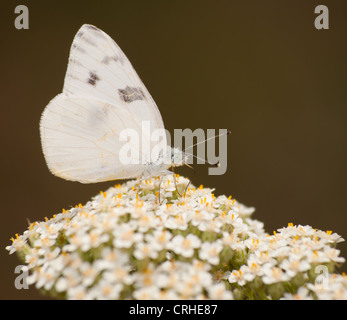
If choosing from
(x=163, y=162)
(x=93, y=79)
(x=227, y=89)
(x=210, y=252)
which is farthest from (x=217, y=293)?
(x=227, y=89)

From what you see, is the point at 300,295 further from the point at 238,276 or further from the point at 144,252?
the point at 144,252

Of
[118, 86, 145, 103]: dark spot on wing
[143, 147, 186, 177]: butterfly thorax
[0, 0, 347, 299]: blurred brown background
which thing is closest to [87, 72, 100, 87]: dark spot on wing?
[118, 86, 145, 103]: dark spot on wing

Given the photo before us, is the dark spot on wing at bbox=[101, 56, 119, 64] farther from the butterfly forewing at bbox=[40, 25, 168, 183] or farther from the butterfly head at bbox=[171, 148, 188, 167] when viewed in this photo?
the butterfly head at bbox=[171, 148, 188, 167]

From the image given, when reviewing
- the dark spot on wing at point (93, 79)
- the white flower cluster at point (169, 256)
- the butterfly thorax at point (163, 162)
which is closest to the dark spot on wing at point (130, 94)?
the dark spot on wing at point (93, 79)

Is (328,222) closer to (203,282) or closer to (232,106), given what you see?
(232,106)

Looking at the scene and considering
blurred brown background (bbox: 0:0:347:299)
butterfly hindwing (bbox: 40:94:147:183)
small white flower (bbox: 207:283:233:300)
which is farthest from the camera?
blurred brown background (bbox: 0:0:347:299)
